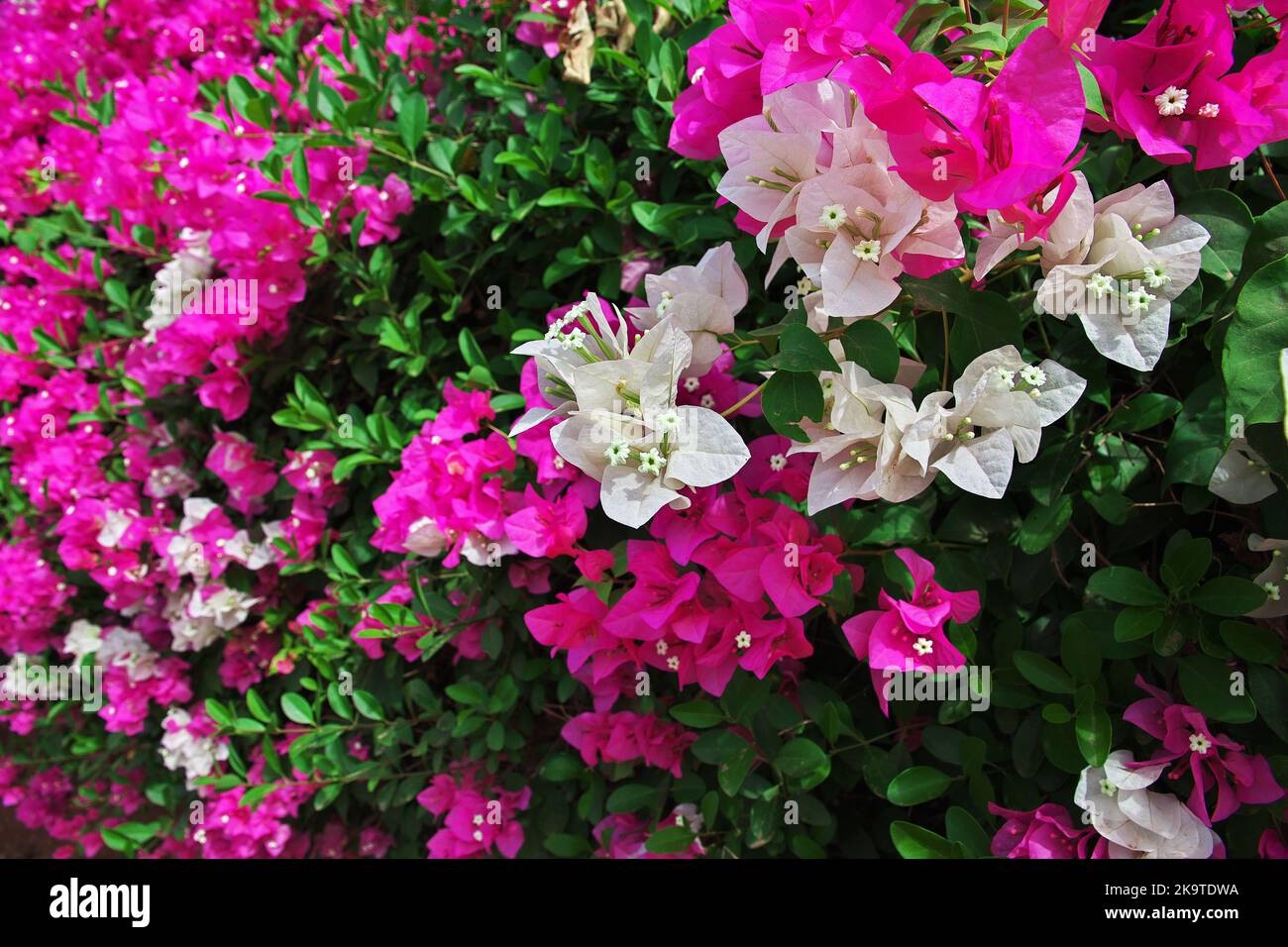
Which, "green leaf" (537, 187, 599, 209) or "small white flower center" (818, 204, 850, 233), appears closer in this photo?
"small white flower center" (818, 204, 850, 233)

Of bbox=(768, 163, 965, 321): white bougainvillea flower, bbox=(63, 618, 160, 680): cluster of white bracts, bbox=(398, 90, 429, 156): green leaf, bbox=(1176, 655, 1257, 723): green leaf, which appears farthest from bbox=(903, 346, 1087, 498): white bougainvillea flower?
bbox=(63, 618, 160, 680): cluster of white bracts

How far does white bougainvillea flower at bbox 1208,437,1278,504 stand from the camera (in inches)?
32.1

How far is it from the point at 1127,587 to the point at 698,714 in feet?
1.69

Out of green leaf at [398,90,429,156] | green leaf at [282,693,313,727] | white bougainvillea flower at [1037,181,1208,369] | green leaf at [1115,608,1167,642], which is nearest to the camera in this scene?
white bougainvillea flower at [1037,181,1208,369]

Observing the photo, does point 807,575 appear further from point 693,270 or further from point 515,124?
point 515,124

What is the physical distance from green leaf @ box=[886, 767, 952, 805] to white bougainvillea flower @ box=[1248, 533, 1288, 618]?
367 millimetres

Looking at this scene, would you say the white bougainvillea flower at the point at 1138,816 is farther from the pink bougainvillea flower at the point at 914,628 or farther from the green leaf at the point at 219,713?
the green leaf at the point at 219,713

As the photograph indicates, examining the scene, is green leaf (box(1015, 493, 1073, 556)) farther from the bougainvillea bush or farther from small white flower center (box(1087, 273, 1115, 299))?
small white flower center (box(1087, 273, 1115, 299))

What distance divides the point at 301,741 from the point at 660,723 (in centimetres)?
69

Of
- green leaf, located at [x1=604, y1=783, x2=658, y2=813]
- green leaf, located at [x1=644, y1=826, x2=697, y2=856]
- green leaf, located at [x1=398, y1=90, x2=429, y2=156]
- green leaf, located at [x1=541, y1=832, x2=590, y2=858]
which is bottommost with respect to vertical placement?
green leaf, located at [x1=541, y1=832, x2=590, y2=858]

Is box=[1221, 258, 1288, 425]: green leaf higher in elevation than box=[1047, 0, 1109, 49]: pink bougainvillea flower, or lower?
lower

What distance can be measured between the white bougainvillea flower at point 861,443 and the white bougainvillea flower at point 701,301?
153mm

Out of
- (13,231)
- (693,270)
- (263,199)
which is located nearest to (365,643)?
(263,199)

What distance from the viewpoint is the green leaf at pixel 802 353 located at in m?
0.76
